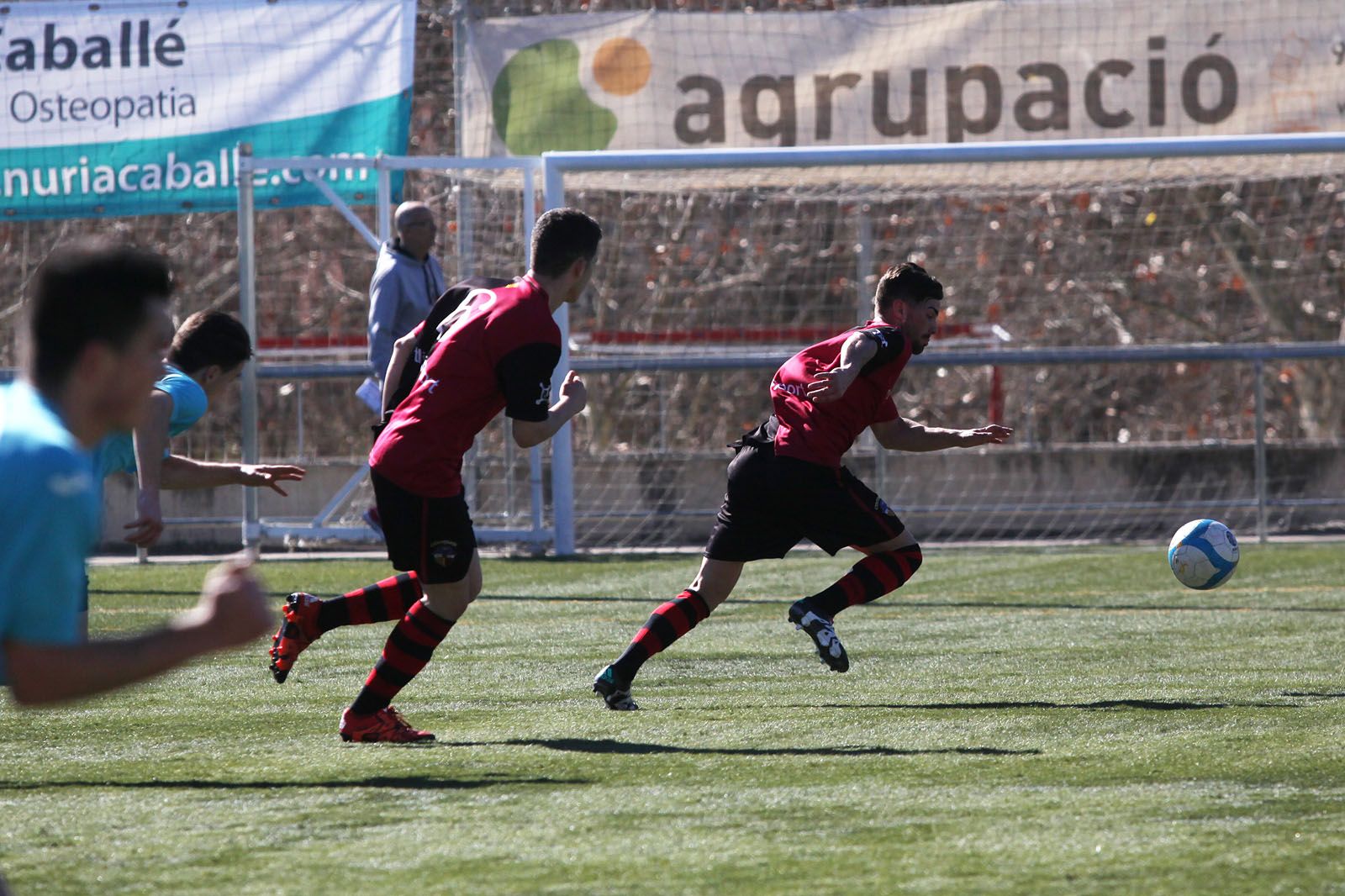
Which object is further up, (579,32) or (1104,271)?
(579,32)

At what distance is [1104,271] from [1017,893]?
17500 millimetres

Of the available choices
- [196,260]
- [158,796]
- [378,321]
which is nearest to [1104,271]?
[196,260]

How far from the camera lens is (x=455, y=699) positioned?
657cm

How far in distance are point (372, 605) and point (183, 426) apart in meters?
0.92

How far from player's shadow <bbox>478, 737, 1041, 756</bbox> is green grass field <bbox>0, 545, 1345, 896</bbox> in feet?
0.05

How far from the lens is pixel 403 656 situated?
5625 mm

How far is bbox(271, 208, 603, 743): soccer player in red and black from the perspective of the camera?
5590 mm

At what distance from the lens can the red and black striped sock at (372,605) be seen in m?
6.21

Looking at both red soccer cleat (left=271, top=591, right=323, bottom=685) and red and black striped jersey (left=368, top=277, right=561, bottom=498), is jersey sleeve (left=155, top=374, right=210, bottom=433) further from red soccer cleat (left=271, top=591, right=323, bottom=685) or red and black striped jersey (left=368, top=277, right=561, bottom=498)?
red soccer cleat (left=271, top=591, right=323, bottom=685)

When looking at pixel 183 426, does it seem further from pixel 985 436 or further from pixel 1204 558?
pixel 1204 558

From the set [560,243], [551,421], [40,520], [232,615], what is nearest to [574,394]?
[551,421]

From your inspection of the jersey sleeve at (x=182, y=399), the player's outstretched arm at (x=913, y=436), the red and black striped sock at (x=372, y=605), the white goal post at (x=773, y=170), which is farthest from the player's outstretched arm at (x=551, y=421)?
the white goal post at (x=773, y=170)

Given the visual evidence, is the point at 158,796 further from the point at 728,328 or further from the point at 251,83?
the point at 728,328

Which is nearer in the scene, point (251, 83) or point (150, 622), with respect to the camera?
point (150, 622)
